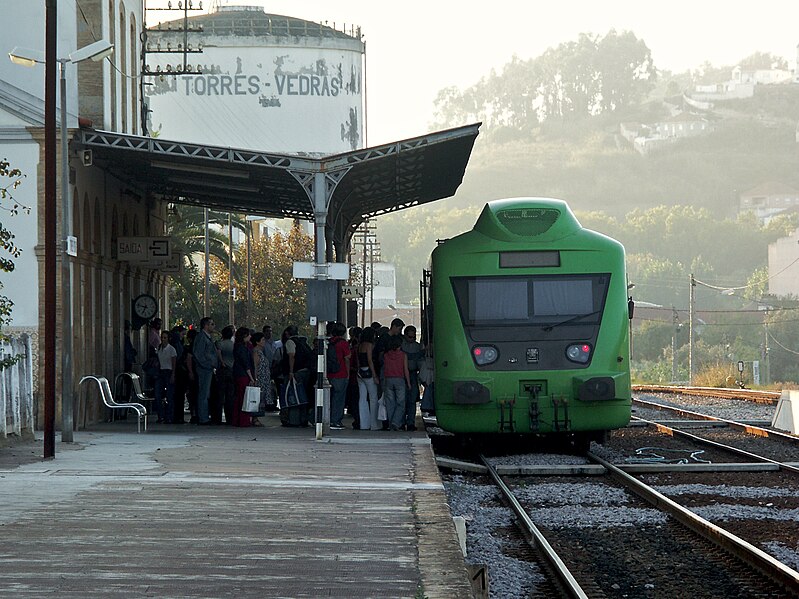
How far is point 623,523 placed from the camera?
12961 mm

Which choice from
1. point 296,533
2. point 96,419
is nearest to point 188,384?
point 96,419

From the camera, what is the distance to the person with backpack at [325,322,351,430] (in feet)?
69.3

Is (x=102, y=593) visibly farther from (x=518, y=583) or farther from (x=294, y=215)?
(x=294, y=215)

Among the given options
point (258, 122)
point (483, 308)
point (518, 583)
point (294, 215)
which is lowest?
point (518, 583)

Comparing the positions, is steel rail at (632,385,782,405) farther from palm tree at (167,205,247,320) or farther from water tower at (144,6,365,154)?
water tower at (144,6,365,154)

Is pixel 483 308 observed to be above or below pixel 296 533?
above

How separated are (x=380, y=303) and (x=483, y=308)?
109m

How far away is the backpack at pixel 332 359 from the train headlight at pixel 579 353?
167 inches

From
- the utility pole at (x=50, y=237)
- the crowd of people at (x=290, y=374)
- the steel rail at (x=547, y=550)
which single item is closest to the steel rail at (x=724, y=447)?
the steel rail at (x=547, y=550)

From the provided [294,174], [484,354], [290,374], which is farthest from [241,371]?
[484,354]

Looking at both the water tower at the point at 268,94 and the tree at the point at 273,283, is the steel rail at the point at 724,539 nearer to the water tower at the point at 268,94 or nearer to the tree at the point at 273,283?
the tree at the point at 273,283

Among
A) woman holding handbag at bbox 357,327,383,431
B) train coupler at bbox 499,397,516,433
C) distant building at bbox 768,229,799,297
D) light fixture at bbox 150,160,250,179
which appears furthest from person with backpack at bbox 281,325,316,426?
distant building at bbox 768,229,799,297

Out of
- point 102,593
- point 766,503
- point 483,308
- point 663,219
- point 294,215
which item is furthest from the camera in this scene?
point 663,219

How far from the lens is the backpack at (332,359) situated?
830 inches
